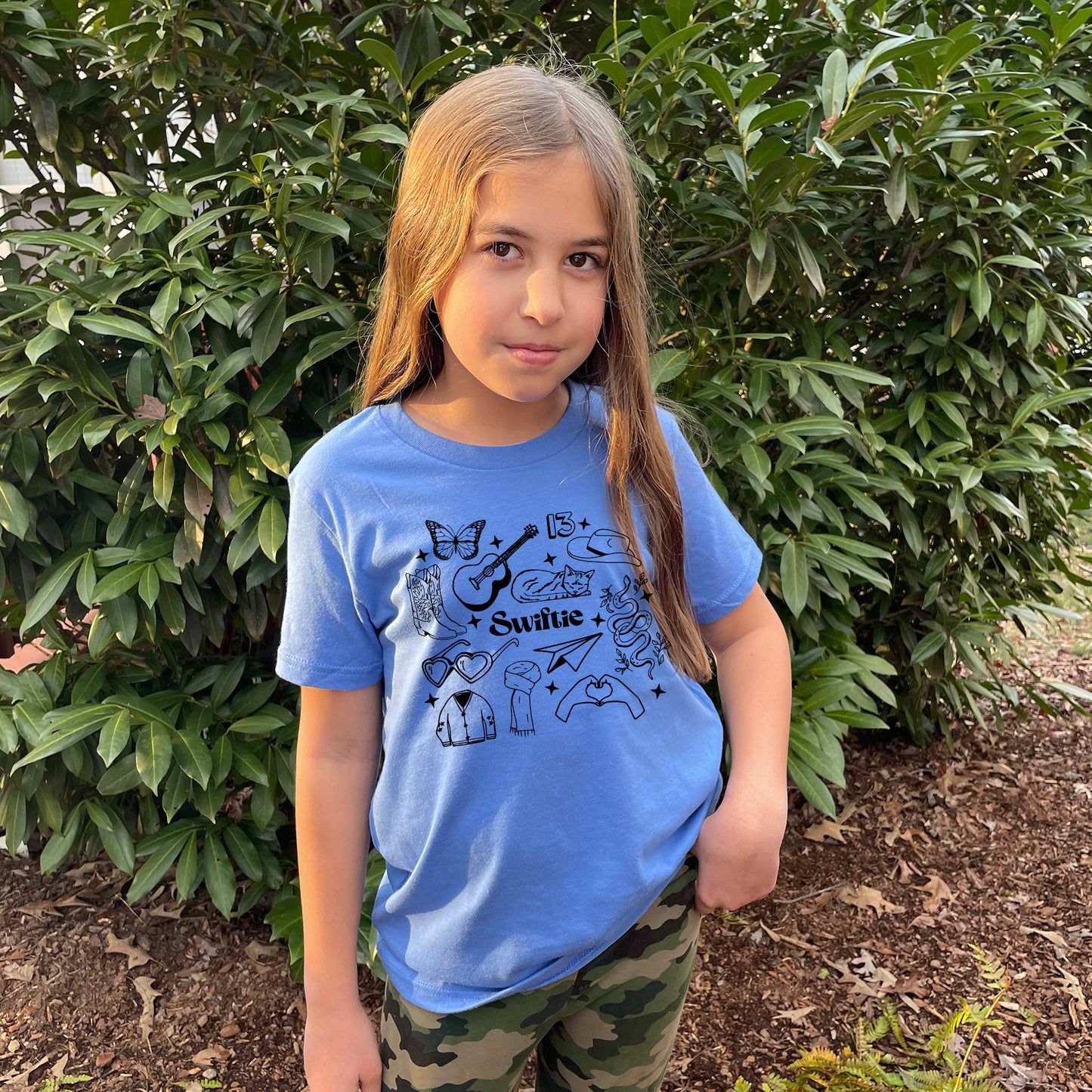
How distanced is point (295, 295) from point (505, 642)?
1145mm

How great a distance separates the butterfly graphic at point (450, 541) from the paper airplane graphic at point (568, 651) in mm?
152

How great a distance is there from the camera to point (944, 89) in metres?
2.23

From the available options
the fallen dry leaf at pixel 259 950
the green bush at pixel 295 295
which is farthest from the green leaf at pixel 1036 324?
the fallen dry leaf at pixel 259 950

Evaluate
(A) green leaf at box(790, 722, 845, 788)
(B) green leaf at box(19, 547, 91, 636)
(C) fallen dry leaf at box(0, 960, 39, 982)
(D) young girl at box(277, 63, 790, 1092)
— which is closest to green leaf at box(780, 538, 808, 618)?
(A) green leaf at box(790, 722, 845, 788)

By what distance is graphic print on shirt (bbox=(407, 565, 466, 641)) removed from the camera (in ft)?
4.33

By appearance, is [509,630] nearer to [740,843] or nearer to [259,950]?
[740,843]

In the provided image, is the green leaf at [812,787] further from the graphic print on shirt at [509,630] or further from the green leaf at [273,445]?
the green leaf at [273,445]

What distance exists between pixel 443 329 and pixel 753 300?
3.41 ft

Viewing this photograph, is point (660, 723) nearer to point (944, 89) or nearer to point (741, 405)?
point (741, 405)

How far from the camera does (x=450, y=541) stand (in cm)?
132

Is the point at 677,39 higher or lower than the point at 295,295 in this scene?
higher

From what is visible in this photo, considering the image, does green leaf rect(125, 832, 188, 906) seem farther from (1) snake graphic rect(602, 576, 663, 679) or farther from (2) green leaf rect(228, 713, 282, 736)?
(1) snake graphic rect(602, 576, 663, 679)

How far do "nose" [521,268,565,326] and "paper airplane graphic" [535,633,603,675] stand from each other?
0.40m

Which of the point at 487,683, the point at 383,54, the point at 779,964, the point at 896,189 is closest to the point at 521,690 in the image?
the point at 487,683
